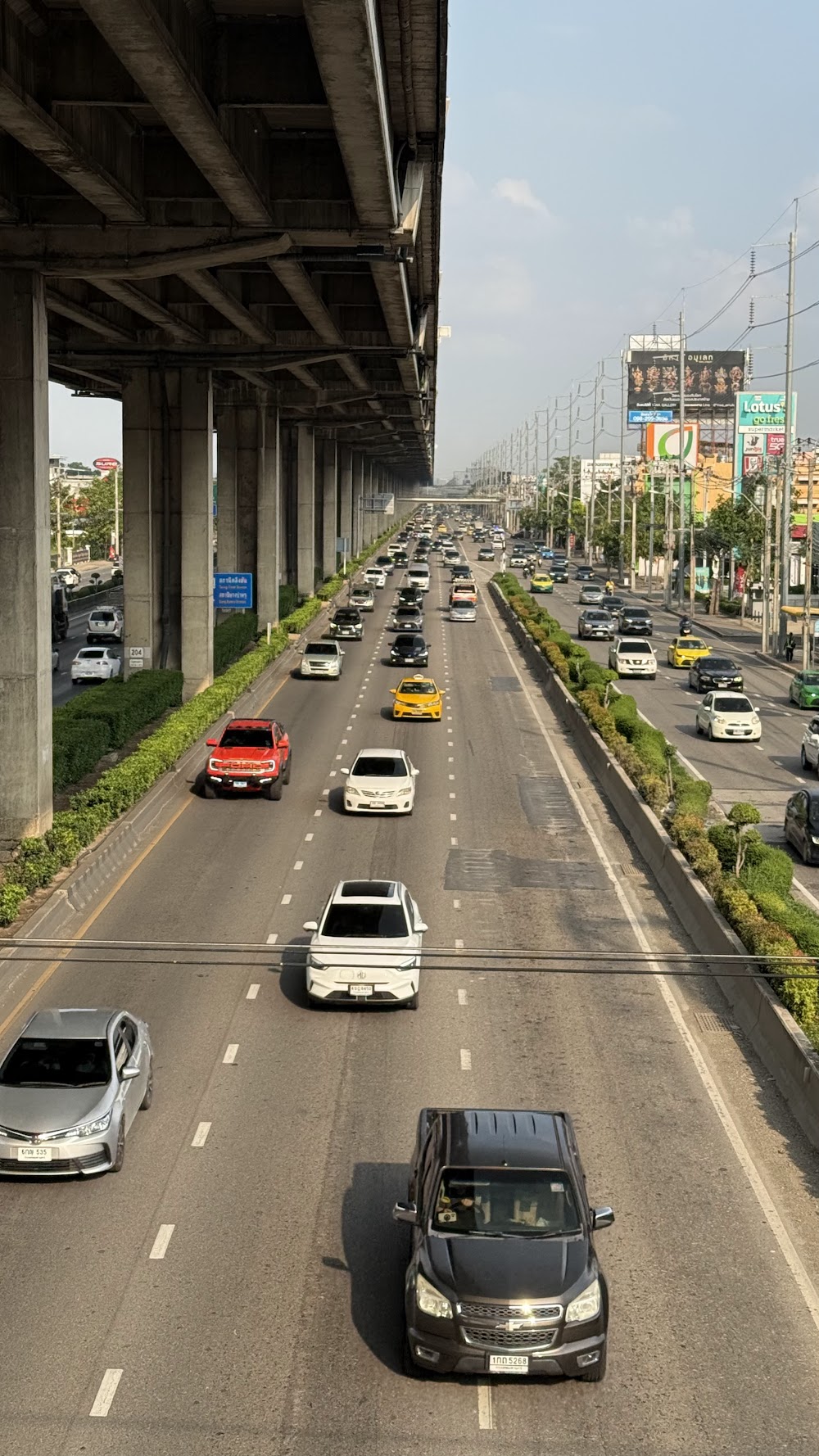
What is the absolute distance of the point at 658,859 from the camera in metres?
31.1

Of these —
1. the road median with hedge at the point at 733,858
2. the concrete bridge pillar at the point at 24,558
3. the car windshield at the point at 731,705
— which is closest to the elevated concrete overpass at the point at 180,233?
the concrete bridge pillar at the point at 24,558

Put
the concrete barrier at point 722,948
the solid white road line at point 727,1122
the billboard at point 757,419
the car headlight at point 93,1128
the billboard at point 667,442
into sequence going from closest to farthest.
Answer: the solid white road line at point 727,1122
the car headlight at point 93,1128
the concrete barrier at point 722,948
the billboard at point 667,442
the billboard at point 757,419

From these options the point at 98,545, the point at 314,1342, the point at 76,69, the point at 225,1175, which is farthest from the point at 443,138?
the point at 98,545

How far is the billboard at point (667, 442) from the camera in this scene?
5812 inches

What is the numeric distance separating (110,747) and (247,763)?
5.21 metres

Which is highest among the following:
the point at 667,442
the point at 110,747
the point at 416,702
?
the point at 667,442

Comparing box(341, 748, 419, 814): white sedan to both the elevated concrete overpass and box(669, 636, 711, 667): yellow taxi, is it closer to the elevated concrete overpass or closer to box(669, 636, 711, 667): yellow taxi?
the elevated concrete overpass

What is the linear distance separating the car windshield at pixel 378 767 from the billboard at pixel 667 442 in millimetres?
113570

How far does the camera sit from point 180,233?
2925cm

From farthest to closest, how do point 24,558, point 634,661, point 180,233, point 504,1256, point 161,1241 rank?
1. point 634,661
2. point 24,558
3. point 180,233
4. point 161,1241
5. point 504,1256

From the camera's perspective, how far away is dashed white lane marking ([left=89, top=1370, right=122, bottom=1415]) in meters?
12.0

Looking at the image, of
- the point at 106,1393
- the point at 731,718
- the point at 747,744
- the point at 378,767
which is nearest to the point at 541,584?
the point at 747,744

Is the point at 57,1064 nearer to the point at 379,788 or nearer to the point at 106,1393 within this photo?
the point at 106,1393

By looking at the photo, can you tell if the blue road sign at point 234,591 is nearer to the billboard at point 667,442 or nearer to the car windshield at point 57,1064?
the car windshield at point 57,1064
